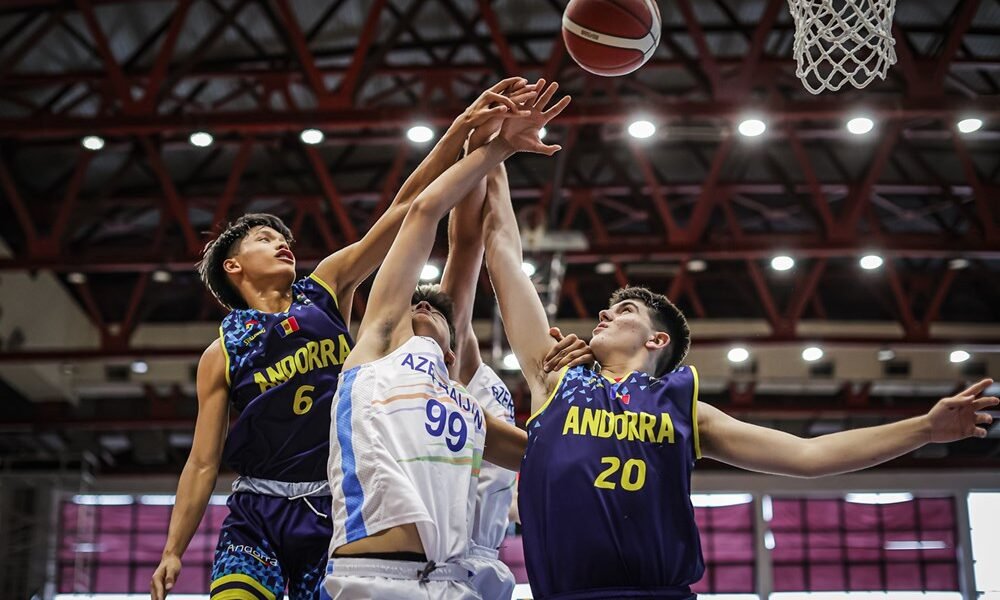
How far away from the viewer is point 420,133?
1271 cm

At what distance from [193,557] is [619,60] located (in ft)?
59.1

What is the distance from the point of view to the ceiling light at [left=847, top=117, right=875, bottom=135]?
12.4 metres

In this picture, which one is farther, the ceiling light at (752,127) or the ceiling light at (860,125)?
the ceiling light at (752,127)

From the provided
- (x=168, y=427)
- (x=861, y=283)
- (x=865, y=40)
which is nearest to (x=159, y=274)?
(x=168, y=427)

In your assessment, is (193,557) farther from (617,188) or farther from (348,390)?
(348,390)

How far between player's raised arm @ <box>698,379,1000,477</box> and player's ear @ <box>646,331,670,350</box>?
0.36 m

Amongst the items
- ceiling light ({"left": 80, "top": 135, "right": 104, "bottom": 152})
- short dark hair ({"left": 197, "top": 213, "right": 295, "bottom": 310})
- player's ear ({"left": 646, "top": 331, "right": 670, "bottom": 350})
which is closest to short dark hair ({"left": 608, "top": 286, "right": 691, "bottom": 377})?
player's ear ({"left": 646, "top": 331, "right": 670, "bottom": 350})

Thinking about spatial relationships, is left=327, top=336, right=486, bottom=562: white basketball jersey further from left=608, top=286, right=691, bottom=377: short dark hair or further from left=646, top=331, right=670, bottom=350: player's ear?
left=608, top=286, right=691, bottom=377: short dark hair

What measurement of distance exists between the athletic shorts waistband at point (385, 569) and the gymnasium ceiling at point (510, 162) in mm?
8784

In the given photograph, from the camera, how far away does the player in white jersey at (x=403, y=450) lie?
4164 mm

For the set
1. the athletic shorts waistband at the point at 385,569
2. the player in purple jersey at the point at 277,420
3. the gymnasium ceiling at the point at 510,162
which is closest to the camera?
the athletic shorts waistband at the point at 385,569

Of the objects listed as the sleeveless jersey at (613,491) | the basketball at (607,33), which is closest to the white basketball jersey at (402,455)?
the sleeveless jersey at (613,491)

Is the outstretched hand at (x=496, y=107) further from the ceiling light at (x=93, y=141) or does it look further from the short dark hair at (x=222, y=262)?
the ceiling light at (x=93, y=141)

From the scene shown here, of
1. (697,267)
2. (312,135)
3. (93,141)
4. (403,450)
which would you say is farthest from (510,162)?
(403,450)
